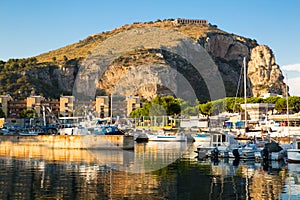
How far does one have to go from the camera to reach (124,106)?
193m

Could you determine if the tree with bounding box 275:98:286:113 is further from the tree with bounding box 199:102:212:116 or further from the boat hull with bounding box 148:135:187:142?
the boat hull with bounding box 148:135:187:142

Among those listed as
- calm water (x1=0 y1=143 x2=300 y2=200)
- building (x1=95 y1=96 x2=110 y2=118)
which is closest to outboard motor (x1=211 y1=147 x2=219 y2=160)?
calm water (x1=0 y1=143 x2=300 y2=200)

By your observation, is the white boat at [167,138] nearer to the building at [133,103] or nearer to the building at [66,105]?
the building at [66,105]

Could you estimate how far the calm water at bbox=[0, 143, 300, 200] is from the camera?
26.0m

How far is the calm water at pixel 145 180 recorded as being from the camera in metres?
26.0

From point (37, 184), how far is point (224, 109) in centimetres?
11637

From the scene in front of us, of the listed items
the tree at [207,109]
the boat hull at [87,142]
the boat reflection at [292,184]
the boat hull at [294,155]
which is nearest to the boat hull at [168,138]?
the boat hull at [87,142]

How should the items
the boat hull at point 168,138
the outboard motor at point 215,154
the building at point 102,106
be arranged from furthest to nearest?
the building at point 102,106, the boat hull at point 168,138, the outboard motor at point 215,154

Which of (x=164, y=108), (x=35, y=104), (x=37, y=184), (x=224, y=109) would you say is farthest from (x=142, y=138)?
(x=35, y=104)

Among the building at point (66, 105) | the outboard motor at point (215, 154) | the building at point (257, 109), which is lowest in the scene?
the outboard motor at point (215, 154)

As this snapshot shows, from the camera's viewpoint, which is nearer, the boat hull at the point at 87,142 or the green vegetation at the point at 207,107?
the boat hull at the point at 87,142

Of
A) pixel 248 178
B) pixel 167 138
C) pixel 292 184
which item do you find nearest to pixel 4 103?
pixel 167 138

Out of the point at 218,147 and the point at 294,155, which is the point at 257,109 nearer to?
the point at 218,147

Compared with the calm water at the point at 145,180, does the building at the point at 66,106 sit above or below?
above
